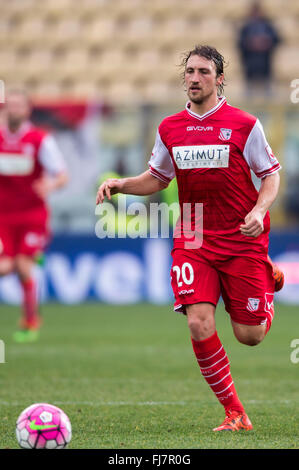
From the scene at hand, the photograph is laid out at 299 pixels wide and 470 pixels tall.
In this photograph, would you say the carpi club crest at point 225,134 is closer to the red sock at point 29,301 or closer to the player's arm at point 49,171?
the player's arm at point 49,171

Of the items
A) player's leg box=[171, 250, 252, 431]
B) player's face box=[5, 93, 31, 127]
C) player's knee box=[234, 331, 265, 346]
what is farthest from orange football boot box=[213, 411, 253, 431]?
player's face box=[5, 93, 31, 127]

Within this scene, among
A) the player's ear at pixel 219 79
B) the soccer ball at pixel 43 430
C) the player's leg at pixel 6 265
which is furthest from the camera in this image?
the player's leg at pixel 6 265

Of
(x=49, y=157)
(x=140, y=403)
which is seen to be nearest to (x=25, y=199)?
(x=49, y=157)

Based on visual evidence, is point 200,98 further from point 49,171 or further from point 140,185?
point 49,171

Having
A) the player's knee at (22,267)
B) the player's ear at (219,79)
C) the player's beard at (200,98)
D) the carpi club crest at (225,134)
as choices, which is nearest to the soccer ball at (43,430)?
the carpi club crest at (225,134)

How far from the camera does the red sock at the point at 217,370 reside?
216 inches

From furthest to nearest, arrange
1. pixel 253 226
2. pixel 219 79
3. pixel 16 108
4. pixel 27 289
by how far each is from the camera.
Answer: pixel 27 289 → pixel 16 108 → pixel 219 79 → pixel 253 226

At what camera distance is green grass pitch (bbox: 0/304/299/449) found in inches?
205

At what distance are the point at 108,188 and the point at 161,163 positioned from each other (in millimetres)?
385

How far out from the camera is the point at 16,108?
10.4 meters

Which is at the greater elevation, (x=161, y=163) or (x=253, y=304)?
(x=161, y=163)

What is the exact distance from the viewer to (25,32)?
19062mm

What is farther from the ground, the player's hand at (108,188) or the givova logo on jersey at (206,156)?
the givova logo on jersey at (206,156)

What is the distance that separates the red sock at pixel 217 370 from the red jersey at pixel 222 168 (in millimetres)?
570
